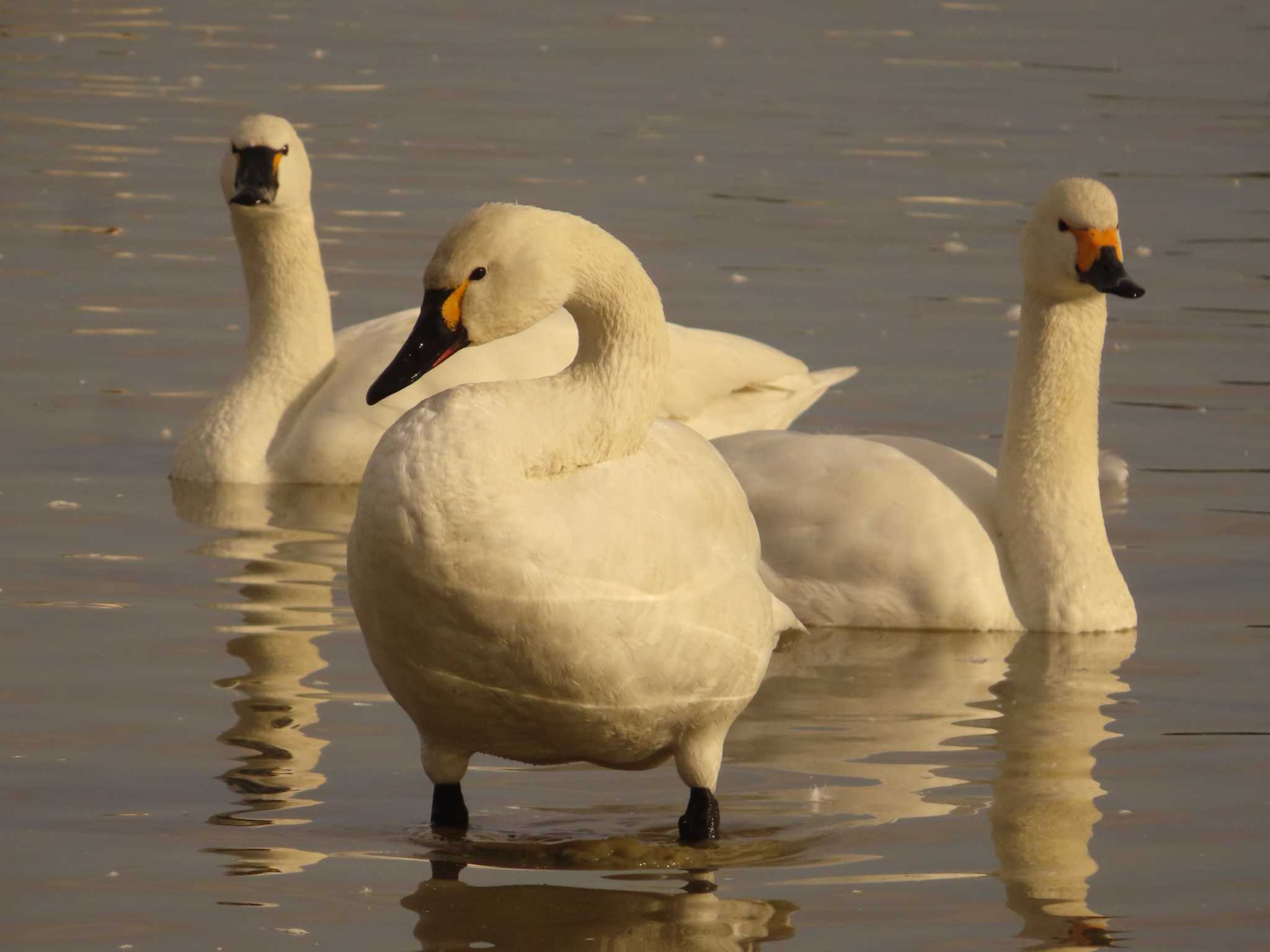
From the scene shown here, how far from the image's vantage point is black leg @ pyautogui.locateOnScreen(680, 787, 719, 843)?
5.86 metres

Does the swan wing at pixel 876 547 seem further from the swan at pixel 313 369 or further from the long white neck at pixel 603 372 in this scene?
the long white neck at pixel 603 372

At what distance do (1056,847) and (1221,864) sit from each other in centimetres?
39

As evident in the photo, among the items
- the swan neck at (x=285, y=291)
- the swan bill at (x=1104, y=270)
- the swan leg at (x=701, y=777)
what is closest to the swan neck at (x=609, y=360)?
the swan leg at (x=701, y=777)

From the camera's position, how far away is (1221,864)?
5.89 meters

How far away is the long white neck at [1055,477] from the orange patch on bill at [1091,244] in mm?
207

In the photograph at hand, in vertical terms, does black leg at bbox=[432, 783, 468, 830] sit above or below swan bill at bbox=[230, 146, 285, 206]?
below

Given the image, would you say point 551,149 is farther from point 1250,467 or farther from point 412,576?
point 412,576

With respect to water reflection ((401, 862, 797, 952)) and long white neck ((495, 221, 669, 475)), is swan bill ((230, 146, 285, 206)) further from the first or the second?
water reflection ((401, 862, 797, 952))

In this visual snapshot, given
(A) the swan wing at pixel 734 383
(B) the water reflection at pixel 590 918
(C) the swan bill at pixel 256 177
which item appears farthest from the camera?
(A) the swan wing at pixel 734 383

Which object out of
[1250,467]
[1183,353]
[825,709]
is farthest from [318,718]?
[1183,353]

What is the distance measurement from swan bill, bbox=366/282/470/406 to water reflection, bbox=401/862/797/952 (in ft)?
3.68

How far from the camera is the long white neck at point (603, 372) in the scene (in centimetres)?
541

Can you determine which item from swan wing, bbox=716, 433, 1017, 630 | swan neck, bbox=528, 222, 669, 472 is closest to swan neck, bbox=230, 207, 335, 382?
swan wing, bbox=716, 433, 1017, 630

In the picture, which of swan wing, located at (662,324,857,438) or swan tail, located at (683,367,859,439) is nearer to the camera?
swan wing, located at (662,324,857,438)
